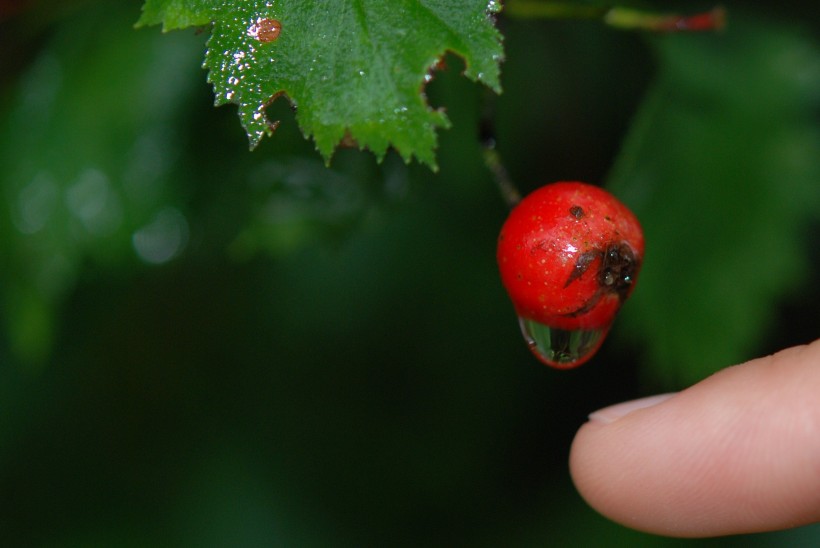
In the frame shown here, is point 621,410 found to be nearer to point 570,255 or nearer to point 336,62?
point 570,255

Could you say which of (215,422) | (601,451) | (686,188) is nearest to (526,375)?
(686,188)

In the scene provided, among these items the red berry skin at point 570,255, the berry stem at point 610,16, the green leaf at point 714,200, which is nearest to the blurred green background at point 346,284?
the green leaf at point 714,200

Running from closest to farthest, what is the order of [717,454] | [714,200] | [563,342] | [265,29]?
1. [265,29]
2. [563,342]
3. [717,454]
4. [714,200]

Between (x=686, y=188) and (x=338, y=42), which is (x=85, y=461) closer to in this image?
(x=686, y=188)

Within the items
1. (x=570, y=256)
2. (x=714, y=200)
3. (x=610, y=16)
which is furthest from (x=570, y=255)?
(x=714, y=200)

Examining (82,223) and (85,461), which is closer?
(82,223)

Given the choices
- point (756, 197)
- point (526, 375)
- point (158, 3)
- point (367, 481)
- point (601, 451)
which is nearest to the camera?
point (158, 3)

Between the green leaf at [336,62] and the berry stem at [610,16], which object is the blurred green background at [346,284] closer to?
the berry stem at [610,16]

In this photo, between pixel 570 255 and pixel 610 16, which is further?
pixel 610 16
